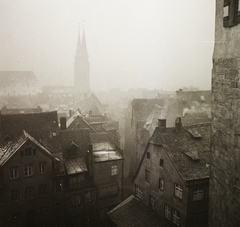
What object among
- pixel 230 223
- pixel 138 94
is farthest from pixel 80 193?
pixel 138 94

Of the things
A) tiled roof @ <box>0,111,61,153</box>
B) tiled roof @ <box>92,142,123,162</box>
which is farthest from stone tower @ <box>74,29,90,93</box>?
tiled roof @ <box>0,111,61,153</box>

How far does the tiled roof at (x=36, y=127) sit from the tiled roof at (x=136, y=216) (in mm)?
9287

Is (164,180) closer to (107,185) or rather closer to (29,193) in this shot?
(107,185)

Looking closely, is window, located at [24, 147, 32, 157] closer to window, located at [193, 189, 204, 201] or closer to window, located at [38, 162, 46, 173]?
window, located at [38, 162, 46, 173]

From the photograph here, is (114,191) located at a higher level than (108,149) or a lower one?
lower

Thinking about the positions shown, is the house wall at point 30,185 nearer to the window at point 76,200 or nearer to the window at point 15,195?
the window at point 15,195

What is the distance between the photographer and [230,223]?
8.30 meters

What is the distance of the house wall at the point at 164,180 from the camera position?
1838 cm

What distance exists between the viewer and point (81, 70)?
369 feet

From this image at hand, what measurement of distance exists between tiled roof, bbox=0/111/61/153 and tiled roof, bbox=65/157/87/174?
2.07 metres

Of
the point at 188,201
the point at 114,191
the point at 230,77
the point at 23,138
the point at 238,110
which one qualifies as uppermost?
the point at 230,77

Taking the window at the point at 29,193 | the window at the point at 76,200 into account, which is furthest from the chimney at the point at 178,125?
the window at the point at 29,193

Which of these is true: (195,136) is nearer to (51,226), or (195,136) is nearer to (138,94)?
(51,226)

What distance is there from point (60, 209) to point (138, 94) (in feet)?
248
